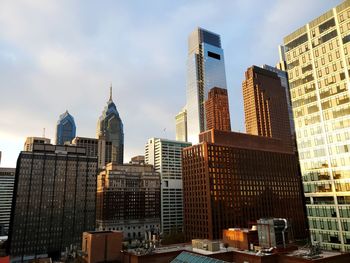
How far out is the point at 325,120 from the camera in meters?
96.1

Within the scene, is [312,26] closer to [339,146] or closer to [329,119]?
[329,119]

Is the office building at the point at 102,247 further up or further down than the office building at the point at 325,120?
further down

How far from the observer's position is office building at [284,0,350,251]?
8819 cm

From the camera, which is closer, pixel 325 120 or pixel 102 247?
pixel 325 120

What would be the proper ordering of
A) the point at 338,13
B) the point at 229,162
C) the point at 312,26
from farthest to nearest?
1. the point at 229,162
2. the point at 312,26
3. the point at 338,13

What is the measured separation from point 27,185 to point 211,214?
128670 millimetres

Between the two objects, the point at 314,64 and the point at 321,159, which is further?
the point at 314,64

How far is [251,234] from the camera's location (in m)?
98.9

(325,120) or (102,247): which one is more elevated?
(325,120)

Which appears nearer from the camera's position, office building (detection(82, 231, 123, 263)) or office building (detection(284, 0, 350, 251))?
office building (detection(284, 0, 350, 251))

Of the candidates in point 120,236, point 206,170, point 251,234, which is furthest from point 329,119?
point 206,170

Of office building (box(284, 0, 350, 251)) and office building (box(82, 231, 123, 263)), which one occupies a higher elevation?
office building (box(284, 0, 350, 251))

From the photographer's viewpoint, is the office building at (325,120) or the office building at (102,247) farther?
the office building at (102,247)

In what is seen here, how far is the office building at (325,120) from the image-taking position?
289ft
